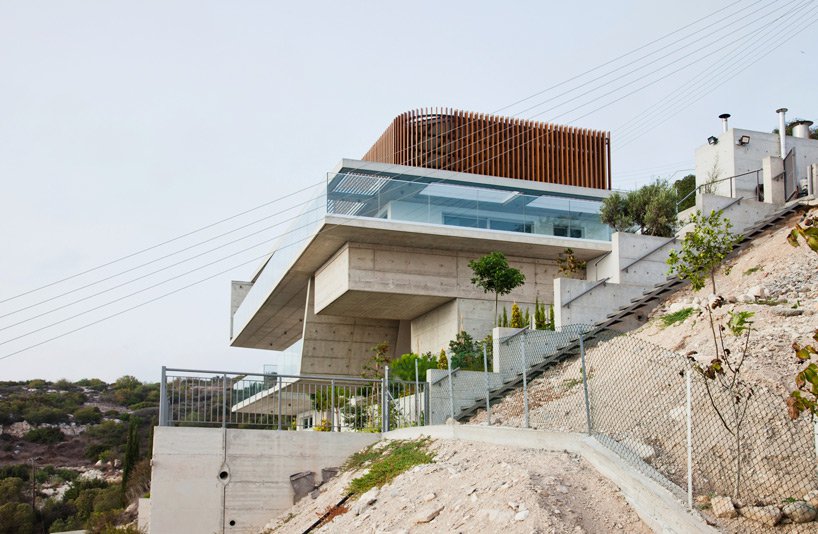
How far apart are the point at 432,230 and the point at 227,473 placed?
428 inches

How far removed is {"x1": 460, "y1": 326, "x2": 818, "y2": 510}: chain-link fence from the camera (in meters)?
11.1

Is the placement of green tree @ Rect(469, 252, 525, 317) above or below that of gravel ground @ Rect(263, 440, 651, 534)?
above

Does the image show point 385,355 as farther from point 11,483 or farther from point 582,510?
point 11,483

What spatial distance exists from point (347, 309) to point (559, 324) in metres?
9.78

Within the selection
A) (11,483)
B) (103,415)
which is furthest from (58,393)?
(11,483)

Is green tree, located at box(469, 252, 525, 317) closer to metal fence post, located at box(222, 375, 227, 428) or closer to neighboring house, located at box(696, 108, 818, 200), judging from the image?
neighboring house, located at box(696, 108, 818, 200)

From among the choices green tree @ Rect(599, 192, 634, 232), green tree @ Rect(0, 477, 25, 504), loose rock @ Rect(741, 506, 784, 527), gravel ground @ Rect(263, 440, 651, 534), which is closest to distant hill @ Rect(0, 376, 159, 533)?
green tree @ Rect(0, 477, 25, 504)

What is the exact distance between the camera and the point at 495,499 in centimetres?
1144

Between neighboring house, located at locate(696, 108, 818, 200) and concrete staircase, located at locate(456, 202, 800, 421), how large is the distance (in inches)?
94.2

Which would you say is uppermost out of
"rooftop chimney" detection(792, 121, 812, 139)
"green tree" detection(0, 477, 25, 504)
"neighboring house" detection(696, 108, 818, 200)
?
"rooftop chimney" detection(792, 121, 812, 139)

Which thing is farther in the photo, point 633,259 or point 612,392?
point 633,259

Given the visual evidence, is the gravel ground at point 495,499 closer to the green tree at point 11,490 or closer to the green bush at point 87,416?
the green tree at point 11,490

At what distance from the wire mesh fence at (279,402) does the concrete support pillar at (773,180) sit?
38.9 ft

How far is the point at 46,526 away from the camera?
188ft
